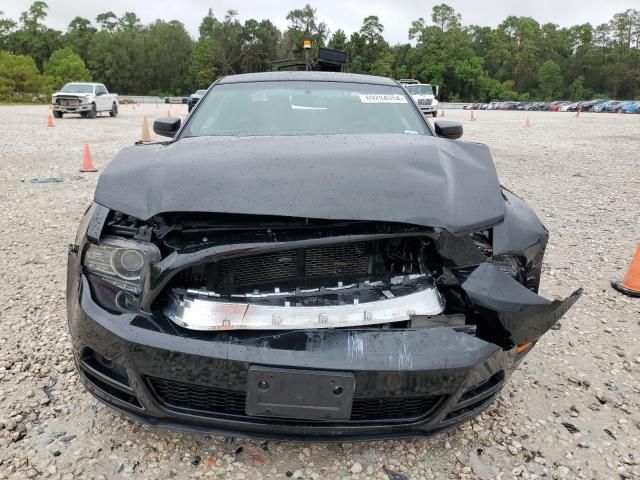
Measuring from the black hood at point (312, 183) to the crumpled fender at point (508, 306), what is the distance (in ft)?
0.63

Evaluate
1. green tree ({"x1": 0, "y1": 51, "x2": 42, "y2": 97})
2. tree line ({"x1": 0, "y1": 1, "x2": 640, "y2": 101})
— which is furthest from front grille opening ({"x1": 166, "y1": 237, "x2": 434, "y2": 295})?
tree line ({"x1": 0, "y1": 1, "x2": 640, "y2": 101})

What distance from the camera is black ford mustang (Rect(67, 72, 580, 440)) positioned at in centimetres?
148

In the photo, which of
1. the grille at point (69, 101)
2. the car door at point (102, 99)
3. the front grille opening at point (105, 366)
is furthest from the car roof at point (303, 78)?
the car door at point (102, 99)

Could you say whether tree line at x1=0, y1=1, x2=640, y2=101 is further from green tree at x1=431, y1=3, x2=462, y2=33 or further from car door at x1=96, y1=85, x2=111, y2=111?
car door at x1=96, y1=85, x2=111, y2=111

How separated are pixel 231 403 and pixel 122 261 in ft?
1.99

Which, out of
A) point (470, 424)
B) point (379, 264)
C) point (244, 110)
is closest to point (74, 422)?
point (379, 264)

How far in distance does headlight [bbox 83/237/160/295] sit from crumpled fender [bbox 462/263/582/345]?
107 cm

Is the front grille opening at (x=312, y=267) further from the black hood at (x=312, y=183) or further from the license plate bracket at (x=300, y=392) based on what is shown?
the license plate bracket at (x=300, y=392)

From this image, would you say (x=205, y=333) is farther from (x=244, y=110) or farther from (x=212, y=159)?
(x=244, y=110)

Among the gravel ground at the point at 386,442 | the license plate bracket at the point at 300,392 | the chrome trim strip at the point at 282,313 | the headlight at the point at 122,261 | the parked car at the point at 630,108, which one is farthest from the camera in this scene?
the parked car at the point at 630,108

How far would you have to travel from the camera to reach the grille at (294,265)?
5.69 feet

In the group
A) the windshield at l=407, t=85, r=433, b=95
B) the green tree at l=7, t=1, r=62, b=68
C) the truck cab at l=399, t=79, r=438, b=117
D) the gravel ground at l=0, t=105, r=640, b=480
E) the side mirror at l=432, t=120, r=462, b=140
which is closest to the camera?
the gravel ground at l=0, t=105, r=640, b=480

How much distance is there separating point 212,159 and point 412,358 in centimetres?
110

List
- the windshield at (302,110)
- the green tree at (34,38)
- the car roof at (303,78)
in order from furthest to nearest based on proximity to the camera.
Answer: the green tree at (34,38), the car roof at (303,78), the windshield at (302,110)
